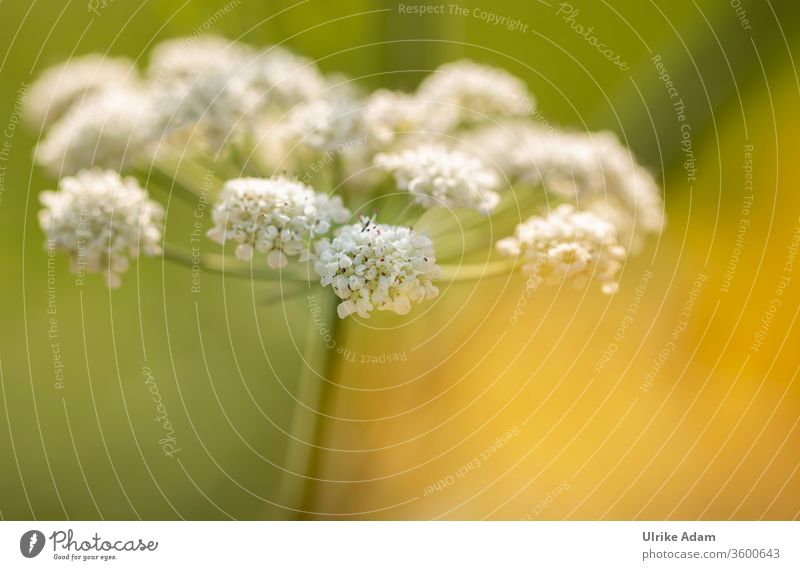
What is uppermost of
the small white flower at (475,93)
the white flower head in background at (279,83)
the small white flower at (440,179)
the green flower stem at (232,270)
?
the small white flower at (475,93)

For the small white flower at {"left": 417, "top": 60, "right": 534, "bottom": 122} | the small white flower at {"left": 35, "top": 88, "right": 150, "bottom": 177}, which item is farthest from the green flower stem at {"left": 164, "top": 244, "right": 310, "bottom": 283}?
the small white flower at {"left": 417, "top": 60, "right": 534, "bottom": 122}

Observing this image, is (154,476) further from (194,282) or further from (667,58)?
(667,58)

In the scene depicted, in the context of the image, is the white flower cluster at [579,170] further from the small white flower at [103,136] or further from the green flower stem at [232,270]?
the small white flower at [103,136]

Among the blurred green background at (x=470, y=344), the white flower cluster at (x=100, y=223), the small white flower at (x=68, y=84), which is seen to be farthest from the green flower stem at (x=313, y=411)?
the small white flower at (x=68, y=84)

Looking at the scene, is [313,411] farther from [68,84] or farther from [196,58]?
[68,84]

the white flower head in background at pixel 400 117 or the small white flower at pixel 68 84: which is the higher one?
the small white flower at pixel 68 84

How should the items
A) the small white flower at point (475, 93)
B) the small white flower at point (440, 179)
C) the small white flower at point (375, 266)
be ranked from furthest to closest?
1. the small white flower at point (475, 93)
2. the small white flower at point (440, 179)
3. the small white flower at point (375, 266)
